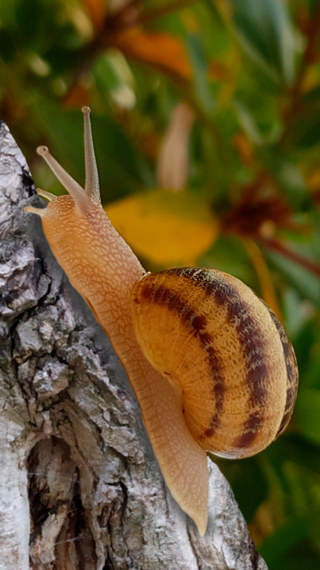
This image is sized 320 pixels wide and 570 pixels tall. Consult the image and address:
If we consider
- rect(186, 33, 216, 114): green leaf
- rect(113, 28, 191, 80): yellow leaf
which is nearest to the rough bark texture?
rect(186, 33, 216, 114): green leaf

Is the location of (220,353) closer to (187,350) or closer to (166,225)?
(187,350)

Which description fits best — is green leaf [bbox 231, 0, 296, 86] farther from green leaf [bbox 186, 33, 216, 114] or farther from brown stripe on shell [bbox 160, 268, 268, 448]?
brown stripe on shell [bbox 160, 268, 268, 448]

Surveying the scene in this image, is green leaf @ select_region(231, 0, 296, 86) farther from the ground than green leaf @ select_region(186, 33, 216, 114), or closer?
farther from the ground

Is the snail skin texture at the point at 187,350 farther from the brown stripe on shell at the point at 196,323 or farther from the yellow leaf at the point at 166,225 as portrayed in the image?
the yellow leaf at the point at 166,225

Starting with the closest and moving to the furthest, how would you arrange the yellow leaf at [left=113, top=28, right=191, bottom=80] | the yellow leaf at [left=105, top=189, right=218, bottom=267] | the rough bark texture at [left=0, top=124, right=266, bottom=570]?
the rough bark texture at [left=0, top=124, right=266, bottom=570] < the yellow leaf at [left=105, top=189, right=218, bottom=267] < the yellow leaf at [left=113, top=28, right=191, bottom=80]

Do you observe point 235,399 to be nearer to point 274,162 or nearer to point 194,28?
point 274,162

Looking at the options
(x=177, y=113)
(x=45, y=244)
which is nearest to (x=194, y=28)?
(x=177, y=113)

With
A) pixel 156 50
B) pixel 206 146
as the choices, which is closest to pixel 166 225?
pixel 206 146
